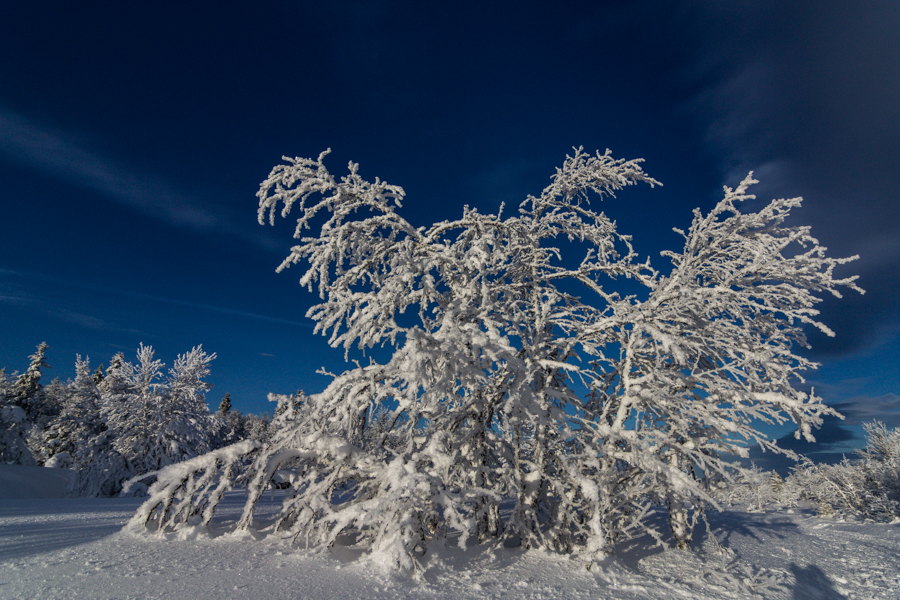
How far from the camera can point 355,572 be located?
142 inches

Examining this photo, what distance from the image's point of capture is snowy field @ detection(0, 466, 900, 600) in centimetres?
309

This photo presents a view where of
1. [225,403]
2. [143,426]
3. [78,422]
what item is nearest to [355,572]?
[143,426]

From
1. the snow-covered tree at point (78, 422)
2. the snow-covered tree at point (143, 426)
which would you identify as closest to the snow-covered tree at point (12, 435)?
the snow-covered tree at point (78, 422)

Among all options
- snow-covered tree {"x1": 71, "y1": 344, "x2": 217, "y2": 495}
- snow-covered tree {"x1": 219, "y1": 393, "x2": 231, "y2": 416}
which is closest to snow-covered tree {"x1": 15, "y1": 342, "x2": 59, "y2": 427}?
snow-covered tree {"x1": 71, "y1": 344, "x2": 217, "y2": 495}

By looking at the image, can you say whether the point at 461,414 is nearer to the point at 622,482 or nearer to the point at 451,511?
the point at 451,511

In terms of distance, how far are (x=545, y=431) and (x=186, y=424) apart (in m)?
17.2

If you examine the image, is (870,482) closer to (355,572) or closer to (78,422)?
(355,572)

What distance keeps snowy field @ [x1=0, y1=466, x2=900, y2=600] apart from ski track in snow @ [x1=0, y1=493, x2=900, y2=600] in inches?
0.5

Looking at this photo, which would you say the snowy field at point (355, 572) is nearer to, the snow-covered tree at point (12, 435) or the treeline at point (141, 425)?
the treeline at point (141, 425)

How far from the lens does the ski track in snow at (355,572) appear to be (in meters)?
3.09

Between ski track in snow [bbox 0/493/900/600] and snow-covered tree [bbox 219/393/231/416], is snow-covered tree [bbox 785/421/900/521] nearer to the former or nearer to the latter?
ski track in snow [bbox 0/493/900/600]

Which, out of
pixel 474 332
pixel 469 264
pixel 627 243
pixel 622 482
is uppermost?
pixel 627 243

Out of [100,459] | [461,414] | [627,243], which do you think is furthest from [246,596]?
[100,459]

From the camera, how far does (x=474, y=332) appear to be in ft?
14.2
